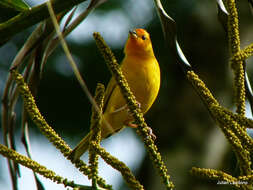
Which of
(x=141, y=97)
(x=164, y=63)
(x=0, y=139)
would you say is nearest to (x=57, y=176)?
(x=141, y=97)

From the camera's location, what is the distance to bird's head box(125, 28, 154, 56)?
10.6ft

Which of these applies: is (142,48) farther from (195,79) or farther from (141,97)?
(195,79)

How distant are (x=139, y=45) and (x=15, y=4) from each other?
6.64 feet

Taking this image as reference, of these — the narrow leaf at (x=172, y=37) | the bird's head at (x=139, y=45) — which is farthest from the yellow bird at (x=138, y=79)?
the narrow leaf at (x=172, y=37)

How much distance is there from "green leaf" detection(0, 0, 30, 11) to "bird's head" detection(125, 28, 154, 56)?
1893 mm

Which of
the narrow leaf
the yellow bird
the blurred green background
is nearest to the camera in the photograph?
the narrow leaf

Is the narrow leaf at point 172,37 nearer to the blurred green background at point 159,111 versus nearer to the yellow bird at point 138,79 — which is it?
the yellow bird at point 138,79

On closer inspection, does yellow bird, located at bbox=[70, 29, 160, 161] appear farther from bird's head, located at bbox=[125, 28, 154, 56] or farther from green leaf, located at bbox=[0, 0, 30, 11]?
green leaf, located at bbox=[0, 0, 30, 11]

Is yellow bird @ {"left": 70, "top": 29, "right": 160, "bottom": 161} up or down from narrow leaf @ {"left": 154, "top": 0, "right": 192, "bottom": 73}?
down

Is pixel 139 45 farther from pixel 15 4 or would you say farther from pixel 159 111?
pixel 159 111

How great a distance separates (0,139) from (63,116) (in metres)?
0.92

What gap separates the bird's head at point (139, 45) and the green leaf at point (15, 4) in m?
1.89

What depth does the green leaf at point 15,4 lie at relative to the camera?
130 centimetres

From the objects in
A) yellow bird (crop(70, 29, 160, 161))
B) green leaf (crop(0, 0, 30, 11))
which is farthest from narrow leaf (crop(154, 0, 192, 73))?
yellow bird (crop(70, 29, 160, 161))
